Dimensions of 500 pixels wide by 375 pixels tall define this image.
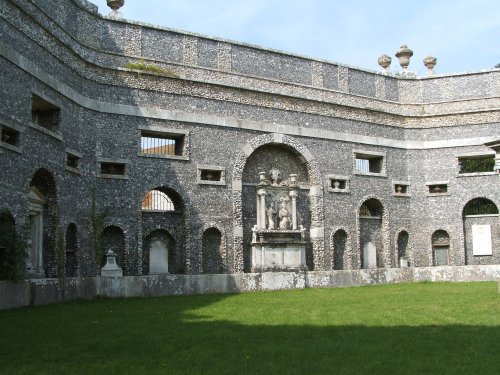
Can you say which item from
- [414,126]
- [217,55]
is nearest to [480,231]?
[414,126]

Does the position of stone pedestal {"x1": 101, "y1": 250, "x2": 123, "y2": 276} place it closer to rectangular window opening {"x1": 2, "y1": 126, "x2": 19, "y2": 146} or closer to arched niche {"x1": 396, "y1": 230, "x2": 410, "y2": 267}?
rectangular window opening {"x1": 2, "y1": 126, "x2": 19, "y2": 146}

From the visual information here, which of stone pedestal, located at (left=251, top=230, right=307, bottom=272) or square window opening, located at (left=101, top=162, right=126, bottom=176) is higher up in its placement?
square window opening, located at (left=101, top=162, right=126, bottom=176)

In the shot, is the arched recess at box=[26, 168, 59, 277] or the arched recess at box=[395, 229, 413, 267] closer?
the arched recess at box=[26, 168, 59, 277]

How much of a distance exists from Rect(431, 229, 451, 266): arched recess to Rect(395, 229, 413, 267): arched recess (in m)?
1.22

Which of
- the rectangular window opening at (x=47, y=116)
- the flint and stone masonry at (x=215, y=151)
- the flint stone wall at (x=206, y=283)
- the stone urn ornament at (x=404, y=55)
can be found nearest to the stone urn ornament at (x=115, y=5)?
the flint and stone masonry at (x=215, y=151)

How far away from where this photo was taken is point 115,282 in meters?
23.7

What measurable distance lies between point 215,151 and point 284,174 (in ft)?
12.9

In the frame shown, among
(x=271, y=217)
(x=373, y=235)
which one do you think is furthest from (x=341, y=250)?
(x=271, y=217)

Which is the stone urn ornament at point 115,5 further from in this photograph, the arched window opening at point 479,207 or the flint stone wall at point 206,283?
the arched window opening at point 479,207

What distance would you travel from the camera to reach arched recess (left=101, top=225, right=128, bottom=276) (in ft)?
80.7

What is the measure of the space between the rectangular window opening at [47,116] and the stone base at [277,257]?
9.47 meters

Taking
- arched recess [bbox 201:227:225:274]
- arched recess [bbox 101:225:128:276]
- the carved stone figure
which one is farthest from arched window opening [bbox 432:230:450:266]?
arched recess [bbox 101:225:128:276]

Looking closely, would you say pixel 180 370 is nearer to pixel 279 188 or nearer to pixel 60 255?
pixel 60 255

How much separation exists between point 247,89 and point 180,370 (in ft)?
69.2
